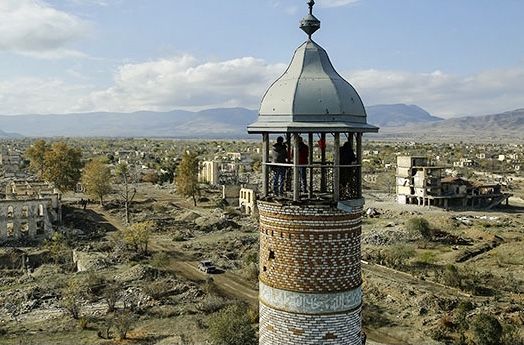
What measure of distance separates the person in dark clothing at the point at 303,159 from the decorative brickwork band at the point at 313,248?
3.14ft

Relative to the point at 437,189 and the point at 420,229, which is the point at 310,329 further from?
the point at 437,189

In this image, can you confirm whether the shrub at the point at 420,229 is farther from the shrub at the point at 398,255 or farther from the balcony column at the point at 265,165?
the balcony column at the point at 265,165

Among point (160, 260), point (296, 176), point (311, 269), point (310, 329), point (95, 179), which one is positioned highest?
point (296, 176)

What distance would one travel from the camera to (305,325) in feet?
27.3

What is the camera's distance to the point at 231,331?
2269 cm

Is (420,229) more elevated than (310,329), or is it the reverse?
(310,329)

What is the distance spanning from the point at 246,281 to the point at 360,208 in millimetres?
25476

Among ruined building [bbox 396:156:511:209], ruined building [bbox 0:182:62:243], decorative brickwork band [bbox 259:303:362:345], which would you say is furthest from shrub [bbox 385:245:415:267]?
decorative brickwork band [bbox 259:303:362:345]

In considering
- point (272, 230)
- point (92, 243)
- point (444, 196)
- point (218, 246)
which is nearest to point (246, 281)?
point (218, 246)

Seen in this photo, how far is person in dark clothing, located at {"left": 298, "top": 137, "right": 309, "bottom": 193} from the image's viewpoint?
361 inches

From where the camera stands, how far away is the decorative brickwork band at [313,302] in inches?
327

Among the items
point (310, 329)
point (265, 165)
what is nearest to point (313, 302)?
point (310, 329)

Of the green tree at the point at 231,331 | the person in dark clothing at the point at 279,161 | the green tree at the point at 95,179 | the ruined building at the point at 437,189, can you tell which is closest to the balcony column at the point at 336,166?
the person in dark clothing at the point at 279,161

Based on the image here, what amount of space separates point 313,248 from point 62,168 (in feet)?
182
